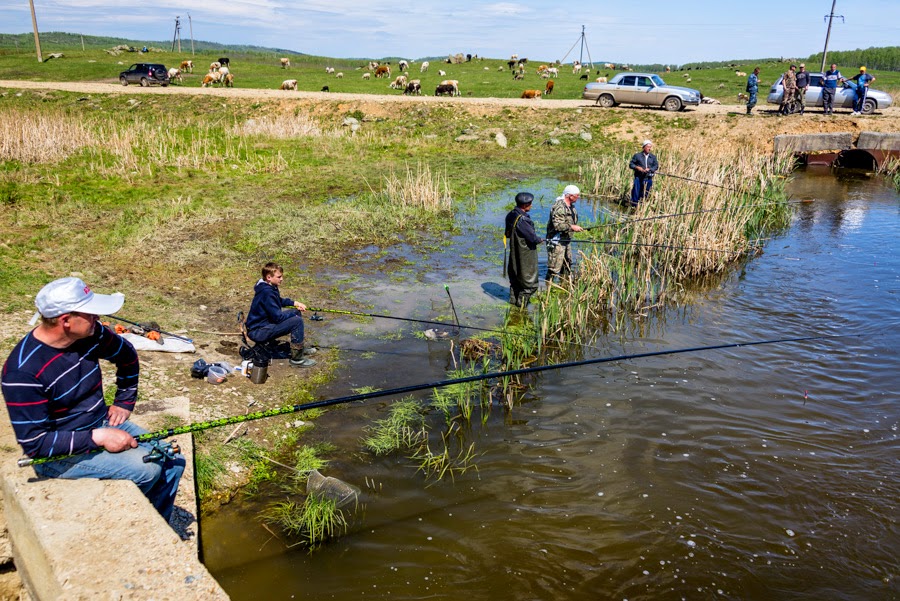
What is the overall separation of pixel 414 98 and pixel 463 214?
19.7 meters

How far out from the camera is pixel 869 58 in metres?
79.5

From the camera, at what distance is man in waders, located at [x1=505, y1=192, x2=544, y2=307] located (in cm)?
966

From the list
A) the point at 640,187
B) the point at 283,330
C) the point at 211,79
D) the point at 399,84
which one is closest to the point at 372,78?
the point at 399,84

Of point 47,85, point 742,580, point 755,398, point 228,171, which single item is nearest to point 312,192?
point 228,171

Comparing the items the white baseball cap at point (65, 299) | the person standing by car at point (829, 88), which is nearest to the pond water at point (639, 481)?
the white baseball cap at point (65, 299)

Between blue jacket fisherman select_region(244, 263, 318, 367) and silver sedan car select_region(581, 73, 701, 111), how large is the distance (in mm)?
25258

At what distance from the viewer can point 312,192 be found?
17750 mm

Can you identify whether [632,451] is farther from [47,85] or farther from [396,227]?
[47,85]

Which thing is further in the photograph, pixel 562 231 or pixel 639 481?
pixel 562 231

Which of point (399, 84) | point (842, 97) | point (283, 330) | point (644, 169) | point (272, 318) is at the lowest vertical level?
point (283, 330)

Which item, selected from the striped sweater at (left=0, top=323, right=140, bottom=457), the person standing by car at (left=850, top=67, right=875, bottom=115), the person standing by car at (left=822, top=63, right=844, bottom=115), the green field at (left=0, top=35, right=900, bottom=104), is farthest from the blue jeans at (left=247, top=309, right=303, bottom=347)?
the green field at (left=0, top=35, right=900, bottom=104)

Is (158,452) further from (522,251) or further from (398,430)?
(522,251)

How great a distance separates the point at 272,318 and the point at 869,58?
9534cm

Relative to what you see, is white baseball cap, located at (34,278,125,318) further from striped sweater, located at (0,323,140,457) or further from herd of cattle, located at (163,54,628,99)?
herd of cattle, located at (163,54,628,99)
